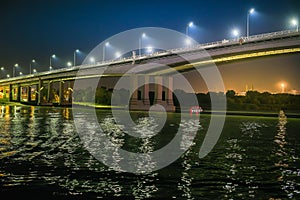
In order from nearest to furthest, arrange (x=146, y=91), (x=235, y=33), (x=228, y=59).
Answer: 1. (x=228, y=59)
2. (x=235, y=33)
3. (x=146, y=91)

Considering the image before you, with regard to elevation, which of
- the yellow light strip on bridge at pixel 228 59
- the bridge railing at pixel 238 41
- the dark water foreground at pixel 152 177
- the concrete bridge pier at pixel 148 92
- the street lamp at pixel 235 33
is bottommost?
the dark water foreground at pixel 152 177

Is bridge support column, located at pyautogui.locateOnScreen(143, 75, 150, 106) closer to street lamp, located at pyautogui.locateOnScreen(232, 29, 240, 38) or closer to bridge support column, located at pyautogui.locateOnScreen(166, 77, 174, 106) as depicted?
bridge support column, located at pyautogui.locateOnScreen(166, 77, 174, 106)

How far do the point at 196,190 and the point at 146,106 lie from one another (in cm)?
7889

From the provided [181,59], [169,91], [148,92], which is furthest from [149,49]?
[181,59]

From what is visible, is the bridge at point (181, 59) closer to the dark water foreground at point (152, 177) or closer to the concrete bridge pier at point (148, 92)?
the concrete bridge pier at point (148, 92)

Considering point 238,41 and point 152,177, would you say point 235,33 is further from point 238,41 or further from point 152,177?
point 152,177

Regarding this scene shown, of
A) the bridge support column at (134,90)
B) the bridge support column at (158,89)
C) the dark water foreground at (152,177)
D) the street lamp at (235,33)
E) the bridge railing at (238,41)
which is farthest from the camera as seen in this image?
the bridge support column at (158,89)

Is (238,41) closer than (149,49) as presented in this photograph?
Yes

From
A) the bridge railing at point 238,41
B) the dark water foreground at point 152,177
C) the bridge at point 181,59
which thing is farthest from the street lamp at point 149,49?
the dark water foreground at point 152,177

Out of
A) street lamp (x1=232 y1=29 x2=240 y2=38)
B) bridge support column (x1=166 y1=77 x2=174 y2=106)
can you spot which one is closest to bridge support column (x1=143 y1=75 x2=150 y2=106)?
bridge support column (x1=166 y1=77 x2=174 y2=106)

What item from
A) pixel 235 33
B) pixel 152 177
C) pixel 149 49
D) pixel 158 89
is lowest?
pixel 152 177

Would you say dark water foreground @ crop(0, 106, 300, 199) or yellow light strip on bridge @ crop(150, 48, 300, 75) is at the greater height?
yellow light strip on bridge @ crop(150, 48, 300, 75)

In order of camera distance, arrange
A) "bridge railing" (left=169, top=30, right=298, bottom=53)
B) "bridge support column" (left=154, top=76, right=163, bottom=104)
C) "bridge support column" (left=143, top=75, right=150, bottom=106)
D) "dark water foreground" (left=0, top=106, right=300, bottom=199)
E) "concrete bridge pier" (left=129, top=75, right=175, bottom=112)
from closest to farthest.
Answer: "dark water foreground" (left=0, top=106, right=300, bottom=199), "bridge railing" (left=169, top=30, right=298, bottom=53), "concrete bridge pier" (left=129, top=75, right=175, bottom=112), "bridge support column" (left=143, top=75, right=150, bottom=106), "bridge support column" (left=154, top=76, right=163, bottom=104)

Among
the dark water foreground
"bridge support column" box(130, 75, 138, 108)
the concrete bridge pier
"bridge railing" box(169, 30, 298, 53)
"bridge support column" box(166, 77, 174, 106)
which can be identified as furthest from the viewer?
"bridge support column" box(166, 77, 174, 106)
